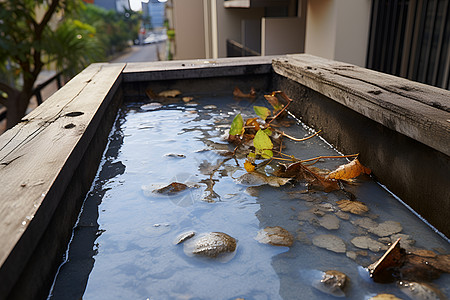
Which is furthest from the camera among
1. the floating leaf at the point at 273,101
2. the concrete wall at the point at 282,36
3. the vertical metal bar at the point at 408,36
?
the concrete wall at the point at 282,36

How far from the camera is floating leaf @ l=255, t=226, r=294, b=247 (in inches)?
49.8

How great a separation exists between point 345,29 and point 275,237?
3.90m

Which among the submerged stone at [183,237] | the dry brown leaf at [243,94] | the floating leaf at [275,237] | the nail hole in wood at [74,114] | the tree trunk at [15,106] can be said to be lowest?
the tree trunk at [15,106]

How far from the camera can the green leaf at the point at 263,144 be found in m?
1.85

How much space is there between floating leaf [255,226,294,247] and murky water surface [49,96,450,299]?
2 cm

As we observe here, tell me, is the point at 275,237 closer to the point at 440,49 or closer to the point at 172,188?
the point at 172,188

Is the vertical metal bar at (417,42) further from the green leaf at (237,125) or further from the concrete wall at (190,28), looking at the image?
the concrete wall at (190,28)

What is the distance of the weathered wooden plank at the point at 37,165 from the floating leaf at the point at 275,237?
641mm

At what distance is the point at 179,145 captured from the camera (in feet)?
7.09

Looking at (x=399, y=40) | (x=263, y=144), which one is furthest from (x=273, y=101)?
(x=399, y=40)

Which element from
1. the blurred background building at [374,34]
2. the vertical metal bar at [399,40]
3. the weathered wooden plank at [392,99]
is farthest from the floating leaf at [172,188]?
the vertical metal bar at [399,40]

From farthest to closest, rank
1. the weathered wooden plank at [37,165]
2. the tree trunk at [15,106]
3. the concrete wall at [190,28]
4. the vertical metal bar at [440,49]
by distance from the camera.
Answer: the concrete wall at [190,28]
the tree trunk at [15,106]
the vertical metal bar at [440,49]
the weathered wooden plank at [37,165]

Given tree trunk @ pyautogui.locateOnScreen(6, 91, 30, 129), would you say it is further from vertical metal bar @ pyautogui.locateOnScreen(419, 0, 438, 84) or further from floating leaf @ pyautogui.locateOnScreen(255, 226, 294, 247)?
floating leaf @ pyautogui.locateOnScreen(255, 226, 294, 247)

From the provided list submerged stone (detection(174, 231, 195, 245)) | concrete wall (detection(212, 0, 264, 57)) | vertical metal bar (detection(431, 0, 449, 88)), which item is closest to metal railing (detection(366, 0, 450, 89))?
vertical metal bar (detection(431, 0, 449, 88))
